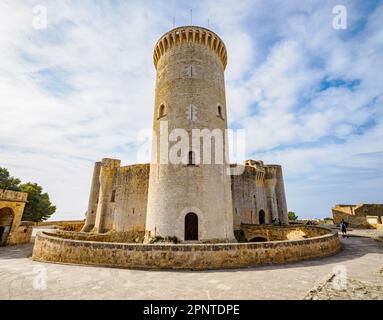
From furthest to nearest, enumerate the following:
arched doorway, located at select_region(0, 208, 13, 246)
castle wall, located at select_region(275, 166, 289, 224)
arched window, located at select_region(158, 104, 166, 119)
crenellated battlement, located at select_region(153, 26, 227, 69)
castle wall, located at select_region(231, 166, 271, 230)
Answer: castle wall, located at select_region(275, 166, 289, 224) < castle wall, located at select_region(231, 166, 271, 230) < arched doorway, located at select_region(0, 208, 13, 246) < crenellated battlement, located at select_region(153, 26, 227, 69) < arched window, located at select_region(158, 104, 166, 119)

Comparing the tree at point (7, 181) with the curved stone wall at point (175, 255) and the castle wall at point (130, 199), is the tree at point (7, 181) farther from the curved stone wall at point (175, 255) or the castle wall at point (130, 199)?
the curved stone wall at point (175, 255)

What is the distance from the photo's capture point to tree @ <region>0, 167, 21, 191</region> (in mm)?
29344

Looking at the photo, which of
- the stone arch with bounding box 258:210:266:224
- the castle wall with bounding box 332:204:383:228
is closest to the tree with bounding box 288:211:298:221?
the castle wall with bounding box 332:204:383:228

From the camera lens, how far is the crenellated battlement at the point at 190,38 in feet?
45.5

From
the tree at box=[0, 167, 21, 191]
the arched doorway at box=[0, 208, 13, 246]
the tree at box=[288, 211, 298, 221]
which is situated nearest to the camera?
the arched doorway at box=[0, 208, 13, 246]

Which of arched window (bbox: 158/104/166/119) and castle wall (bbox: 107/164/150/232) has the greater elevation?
arched window (bbox: 158/104/166/119)

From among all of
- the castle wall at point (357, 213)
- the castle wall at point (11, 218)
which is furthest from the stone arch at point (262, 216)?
the castle wall at point (11, 218)

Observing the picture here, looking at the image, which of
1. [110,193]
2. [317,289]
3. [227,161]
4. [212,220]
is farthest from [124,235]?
[317,289]

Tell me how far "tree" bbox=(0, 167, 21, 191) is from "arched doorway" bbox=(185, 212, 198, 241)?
30.5 metres

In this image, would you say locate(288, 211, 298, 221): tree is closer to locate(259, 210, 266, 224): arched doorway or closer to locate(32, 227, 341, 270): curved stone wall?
locate(259, 210, 266, 224): arched doorway

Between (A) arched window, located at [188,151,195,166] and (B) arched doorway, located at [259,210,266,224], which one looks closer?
(A) arched window, located at [188,151,195,166]

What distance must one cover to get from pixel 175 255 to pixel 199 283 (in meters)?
2.03

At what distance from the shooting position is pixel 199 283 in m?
5.55

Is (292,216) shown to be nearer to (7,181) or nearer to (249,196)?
(249,196)
